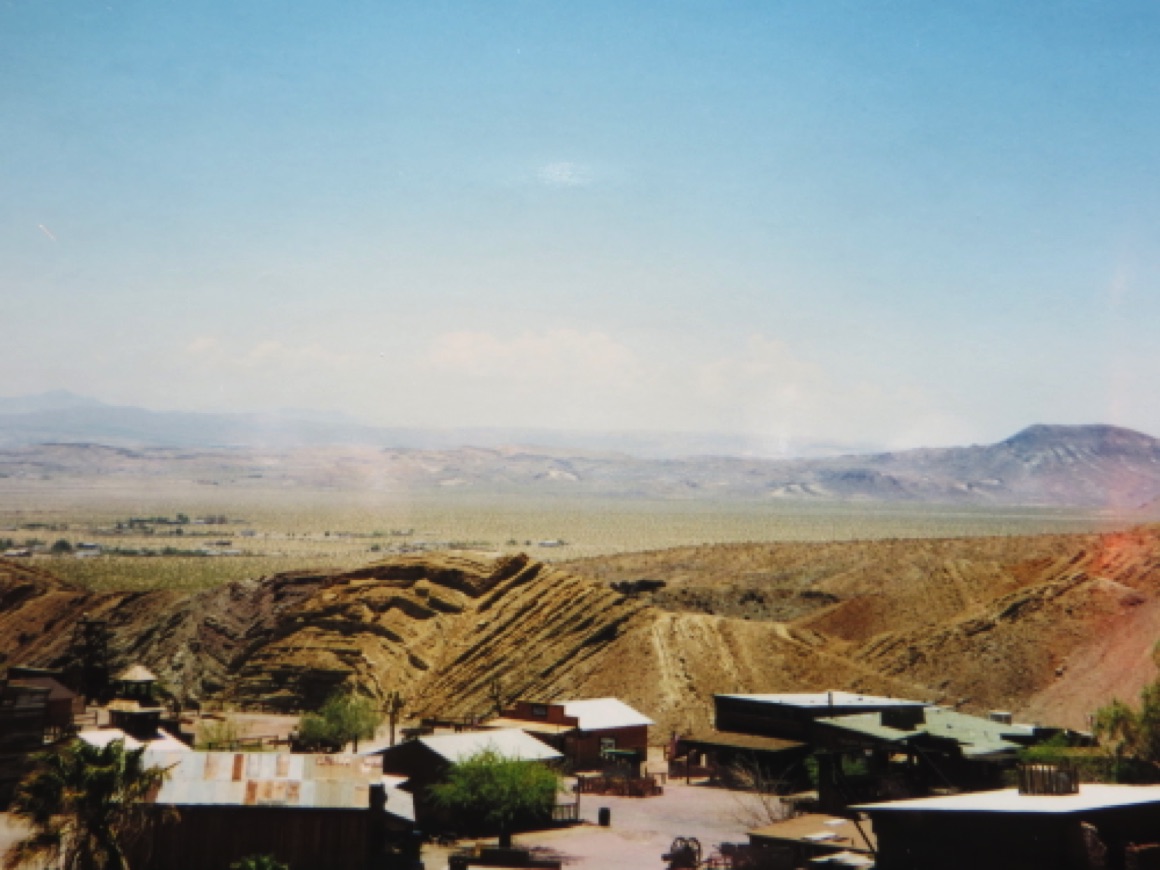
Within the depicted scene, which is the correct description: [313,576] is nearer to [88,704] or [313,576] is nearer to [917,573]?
[88,704]

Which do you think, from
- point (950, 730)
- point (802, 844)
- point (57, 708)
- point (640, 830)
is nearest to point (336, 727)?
point (57, 708)

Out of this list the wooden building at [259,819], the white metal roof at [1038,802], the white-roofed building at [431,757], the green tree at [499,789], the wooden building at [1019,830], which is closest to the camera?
the wooden building at [1019,830]

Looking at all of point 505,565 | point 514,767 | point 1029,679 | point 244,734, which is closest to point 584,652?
point 505,565

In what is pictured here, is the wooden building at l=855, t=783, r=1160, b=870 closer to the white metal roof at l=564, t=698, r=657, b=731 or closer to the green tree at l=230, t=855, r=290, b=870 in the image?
the green tree at l=230, t=855, r=290, b=870

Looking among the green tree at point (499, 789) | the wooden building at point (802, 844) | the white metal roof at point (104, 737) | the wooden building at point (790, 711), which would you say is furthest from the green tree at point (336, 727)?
the wooden building at point (802, 844)

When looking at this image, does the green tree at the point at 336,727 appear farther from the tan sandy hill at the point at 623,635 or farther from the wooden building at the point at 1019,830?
the wooden building at the point at 1019,830
